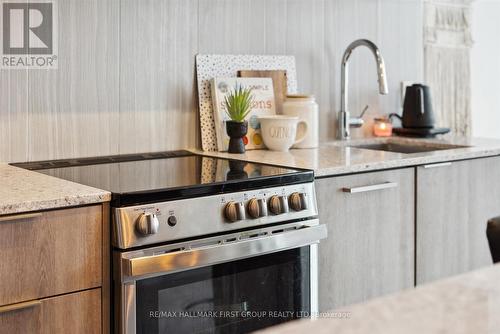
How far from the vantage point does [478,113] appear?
3881 millimetres

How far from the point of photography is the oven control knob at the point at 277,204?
210 centimetres

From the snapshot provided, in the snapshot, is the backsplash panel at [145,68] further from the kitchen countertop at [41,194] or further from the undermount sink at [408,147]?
the kitchen countertop at [41,194]

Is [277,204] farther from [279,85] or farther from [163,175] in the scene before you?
[279,85]

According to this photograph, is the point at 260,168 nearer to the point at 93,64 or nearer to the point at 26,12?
the point at 93,64

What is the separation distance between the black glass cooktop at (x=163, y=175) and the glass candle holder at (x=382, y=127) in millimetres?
1067

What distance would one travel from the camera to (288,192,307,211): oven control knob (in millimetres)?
2162

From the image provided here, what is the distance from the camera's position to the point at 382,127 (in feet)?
10.9

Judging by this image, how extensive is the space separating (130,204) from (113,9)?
93 cm

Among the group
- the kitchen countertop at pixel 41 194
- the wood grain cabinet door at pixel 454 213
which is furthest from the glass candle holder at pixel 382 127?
the kitchen countertop at pixel 41 194

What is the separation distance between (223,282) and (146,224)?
1.09 ft

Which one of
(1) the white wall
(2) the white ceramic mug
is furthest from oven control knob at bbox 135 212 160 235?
(1) the white wall

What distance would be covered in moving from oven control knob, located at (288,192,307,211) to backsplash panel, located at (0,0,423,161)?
0.69 m

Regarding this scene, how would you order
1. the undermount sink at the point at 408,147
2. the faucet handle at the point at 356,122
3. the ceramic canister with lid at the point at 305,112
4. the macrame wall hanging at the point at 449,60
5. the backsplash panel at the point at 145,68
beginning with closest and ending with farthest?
the backsplash panel at the point at 145,68, the ceramic canister with lid at the point at 305,112, the undermount sink at the point at 408,147, the faucet handle at the point at 356,122, the macrame wall hanging at the point at 449,60

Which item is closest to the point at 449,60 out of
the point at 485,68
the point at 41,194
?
the point at 485,68
